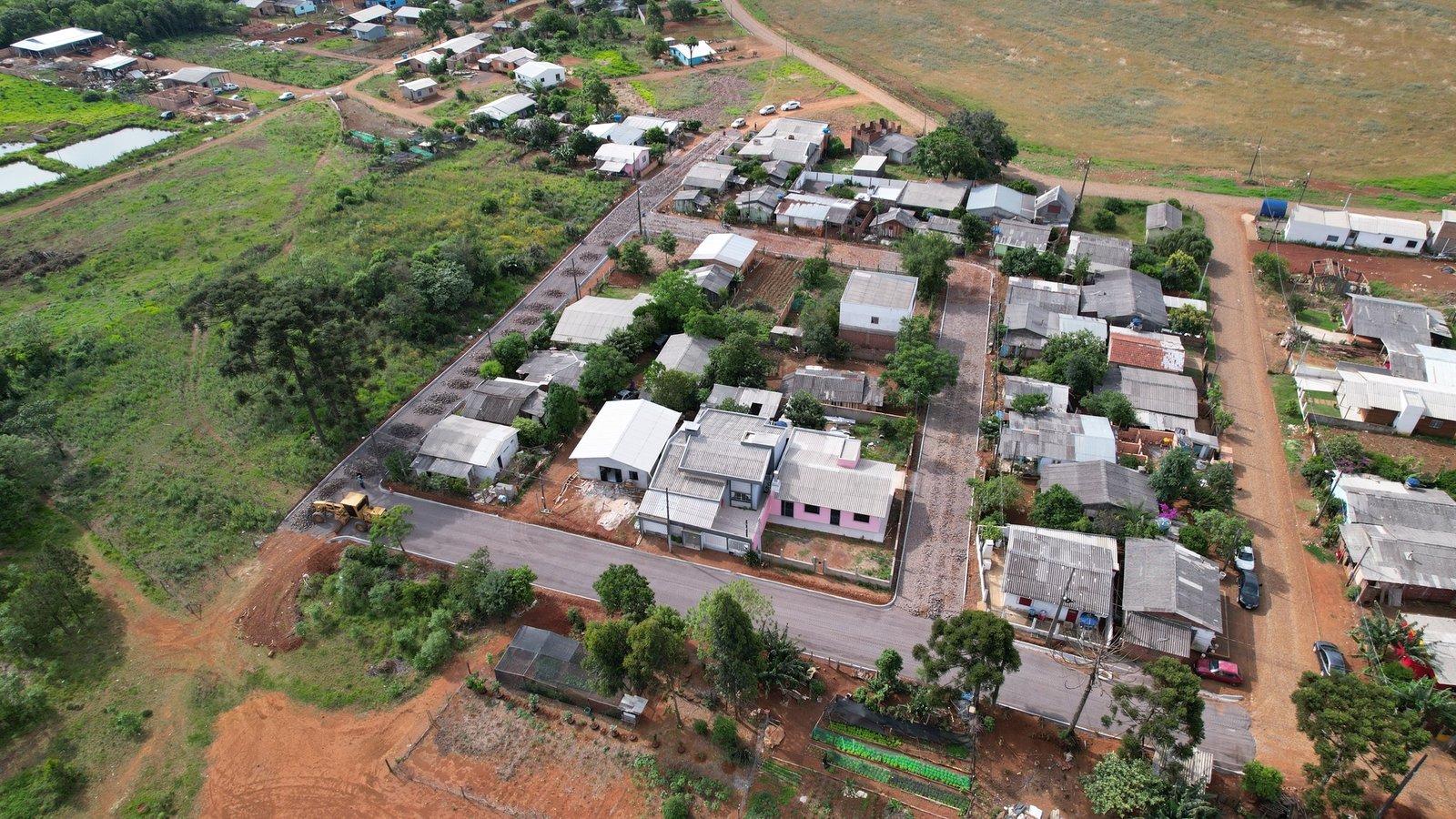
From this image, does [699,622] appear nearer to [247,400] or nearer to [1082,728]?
[1082,728]

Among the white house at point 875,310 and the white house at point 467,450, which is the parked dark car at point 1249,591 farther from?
the white house at point 467,450

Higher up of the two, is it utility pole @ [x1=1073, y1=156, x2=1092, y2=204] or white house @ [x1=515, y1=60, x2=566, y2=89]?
white house @ [x1=515, y1=60, x2=566, y2=89]

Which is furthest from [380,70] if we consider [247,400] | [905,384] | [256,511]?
[905,384]

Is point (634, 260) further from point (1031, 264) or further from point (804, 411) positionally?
point (1031, 264)

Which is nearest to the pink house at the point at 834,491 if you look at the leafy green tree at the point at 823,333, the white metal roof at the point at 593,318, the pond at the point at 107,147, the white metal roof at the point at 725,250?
the leafy green tree at the point at 823,333

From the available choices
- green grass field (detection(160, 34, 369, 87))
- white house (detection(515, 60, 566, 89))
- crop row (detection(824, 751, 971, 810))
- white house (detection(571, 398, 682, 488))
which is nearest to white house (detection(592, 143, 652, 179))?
white house (detection(515, 60, 566, 89))

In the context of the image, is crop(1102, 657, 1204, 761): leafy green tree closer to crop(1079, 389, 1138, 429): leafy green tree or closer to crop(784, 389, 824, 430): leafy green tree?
crop(1079, 389, 1138, 429): leafy green tree
